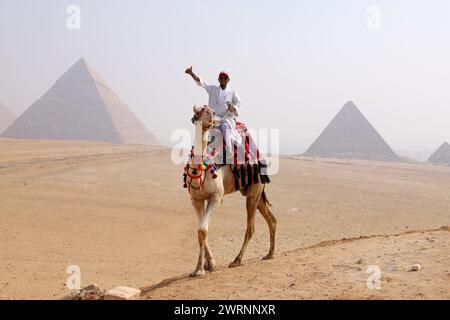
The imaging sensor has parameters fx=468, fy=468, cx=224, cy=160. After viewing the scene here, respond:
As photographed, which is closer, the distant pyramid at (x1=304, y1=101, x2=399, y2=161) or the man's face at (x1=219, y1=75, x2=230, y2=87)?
the man's face at (x1=219, y1=75, x2=230, y2=87)

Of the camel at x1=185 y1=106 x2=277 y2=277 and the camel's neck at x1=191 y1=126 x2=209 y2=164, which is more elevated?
the camel's neck at x1=191 y1=126 x2=209 y2=164

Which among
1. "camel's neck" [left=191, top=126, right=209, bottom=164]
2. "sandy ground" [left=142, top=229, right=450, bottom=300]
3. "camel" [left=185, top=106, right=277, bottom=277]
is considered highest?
"camel's neck" [left=191, top=126, right=209, bottom=164]

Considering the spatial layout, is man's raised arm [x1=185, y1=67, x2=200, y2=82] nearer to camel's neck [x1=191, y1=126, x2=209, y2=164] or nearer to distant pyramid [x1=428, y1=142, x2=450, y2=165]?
camel's neck [x1=191, y1=126, x2=209, y2=164]

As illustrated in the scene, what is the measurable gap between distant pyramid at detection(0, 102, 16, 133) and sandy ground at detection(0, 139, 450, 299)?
10143cm

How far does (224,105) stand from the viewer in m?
7.19

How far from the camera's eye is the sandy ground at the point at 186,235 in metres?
5.83

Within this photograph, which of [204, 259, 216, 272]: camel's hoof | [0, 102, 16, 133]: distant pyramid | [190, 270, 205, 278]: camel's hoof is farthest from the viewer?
[0, 102, 16, 133]: distant pyramid

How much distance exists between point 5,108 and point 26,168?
4482 inches

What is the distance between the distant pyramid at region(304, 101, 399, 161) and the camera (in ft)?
296

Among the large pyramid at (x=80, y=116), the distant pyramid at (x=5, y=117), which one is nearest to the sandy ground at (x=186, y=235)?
the large pyramid at (x=80, y=116)

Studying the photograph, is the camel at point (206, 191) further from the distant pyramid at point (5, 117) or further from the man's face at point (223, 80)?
the distant pyramid at point (5, 117)

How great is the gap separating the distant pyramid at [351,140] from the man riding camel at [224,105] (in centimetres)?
8299

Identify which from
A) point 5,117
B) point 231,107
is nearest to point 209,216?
point 231,107

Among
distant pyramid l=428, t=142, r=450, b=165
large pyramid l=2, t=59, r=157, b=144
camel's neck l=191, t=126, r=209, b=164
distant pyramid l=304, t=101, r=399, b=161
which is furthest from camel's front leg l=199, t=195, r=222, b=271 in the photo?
large pyramid l=2, t=59, r=157, b=144
